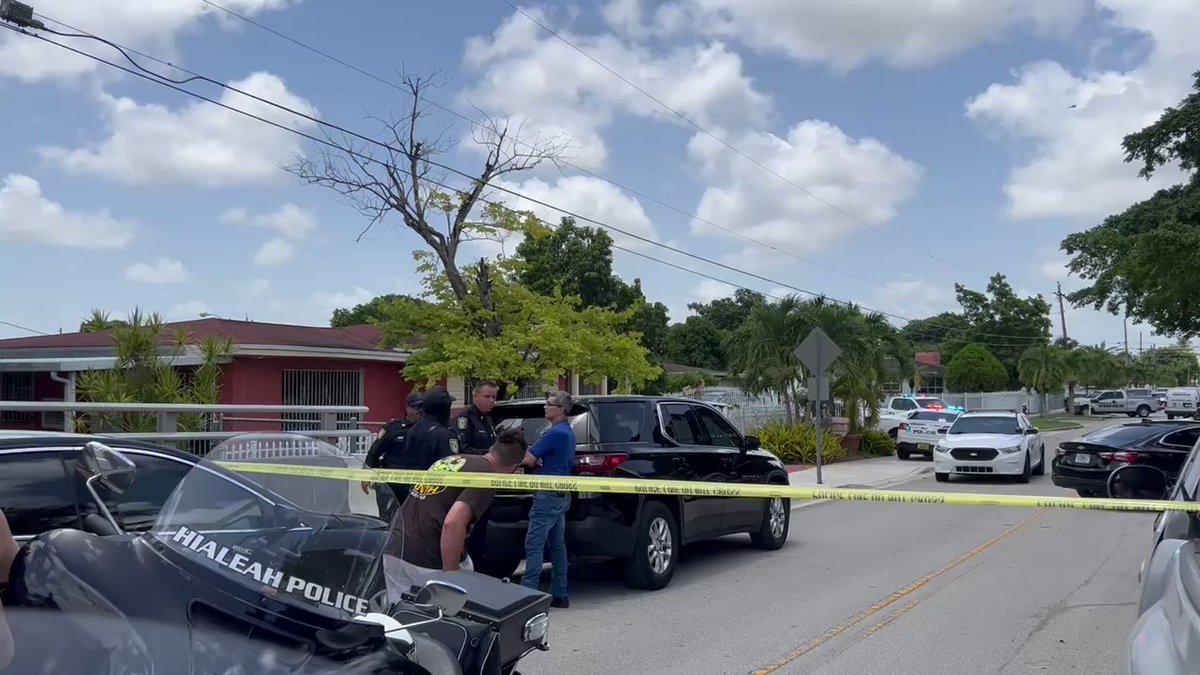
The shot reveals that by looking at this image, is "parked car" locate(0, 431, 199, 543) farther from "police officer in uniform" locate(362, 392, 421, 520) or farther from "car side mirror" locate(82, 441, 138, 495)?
"police officer in uniform" locate(362, 392, 421, 520)

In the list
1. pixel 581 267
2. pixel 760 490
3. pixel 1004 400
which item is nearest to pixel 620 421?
pixel 760 490

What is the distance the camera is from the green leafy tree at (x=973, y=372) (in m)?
60.3

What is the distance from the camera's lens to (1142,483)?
16.3 feet

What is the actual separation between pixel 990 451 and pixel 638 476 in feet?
43.4

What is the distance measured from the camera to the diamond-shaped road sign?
18.3 metres

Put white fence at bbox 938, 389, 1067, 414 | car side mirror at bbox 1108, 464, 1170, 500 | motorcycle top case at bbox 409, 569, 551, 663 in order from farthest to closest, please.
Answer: white fence at bbox 938, 389, 1067, 414 < car side mirror at bbox 1108, 464, 1170, 500 < motorcycle top case at bbox 409, 569, 551, 663

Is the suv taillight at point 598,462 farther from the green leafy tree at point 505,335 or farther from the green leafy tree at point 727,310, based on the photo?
the green leafy tree at point 727,310

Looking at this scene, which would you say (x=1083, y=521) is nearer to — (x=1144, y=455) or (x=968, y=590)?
(x=1144, y=455)

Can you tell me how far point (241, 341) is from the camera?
2067 cm

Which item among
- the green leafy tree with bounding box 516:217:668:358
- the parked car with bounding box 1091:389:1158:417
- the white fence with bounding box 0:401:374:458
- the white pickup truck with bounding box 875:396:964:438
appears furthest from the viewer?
the parked car with bounding box 1091:389:1158:417

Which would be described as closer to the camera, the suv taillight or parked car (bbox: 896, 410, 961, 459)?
the suv taillight

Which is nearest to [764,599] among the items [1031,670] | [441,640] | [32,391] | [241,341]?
[1031,670]

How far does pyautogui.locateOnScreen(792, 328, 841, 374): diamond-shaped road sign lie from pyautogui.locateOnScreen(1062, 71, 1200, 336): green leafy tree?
36.9 ft

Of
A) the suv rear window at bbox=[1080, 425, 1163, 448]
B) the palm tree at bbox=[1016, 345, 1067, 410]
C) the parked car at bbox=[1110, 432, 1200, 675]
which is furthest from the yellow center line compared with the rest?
the palm tree at bbox=[1016, 345, 1067, 410]
